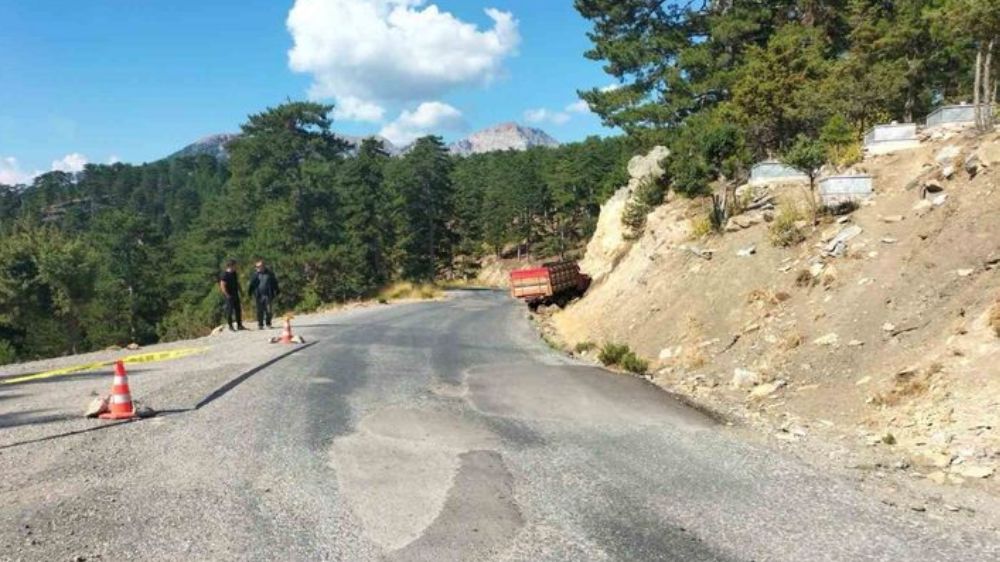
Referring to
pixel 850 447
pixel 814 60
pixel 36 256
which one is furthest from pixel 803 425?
pixel 36 256

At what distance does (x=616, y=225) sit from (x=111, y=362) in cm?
3118

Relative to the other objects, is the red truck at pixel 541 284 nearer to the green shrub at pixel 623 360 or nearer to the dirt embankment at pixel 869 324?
the dirt embankment at pixel 869 324

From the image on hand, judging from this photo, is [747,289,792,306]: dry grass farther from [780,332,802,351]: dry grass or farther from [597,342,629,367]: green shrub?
[597,342,629,367]: green shrub

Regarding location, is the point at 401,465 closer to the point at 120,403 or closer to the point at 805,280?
the point at 120,403

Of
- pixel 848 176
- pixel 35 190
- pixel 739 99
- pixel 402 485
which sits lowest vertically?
pixel 402 485

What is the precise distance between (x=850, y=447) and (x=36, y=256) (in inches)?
2407

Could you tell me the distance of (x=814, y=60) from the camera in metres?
27.2

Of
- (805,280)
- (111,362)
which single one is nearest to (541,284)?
(805,280)

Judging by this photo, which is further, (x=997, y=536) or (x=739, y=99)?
(x=739, y=99)

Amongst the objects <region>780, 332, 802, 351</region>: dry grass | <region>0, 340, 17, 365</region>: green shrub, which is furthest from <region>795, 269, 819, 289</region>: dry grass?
<region>0, 340, 17, 365</region>: green shrub

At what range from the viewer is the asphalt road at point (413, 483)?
511 centimetres

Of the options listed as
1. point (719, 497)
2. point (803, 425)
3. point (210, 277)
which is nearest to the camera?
point (719, 497)

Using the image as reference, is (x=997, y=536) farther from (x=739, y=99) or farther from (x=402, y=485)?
(x=739, y=99)

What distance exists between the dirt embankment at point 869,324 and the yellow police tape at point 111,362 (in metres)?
10.4
